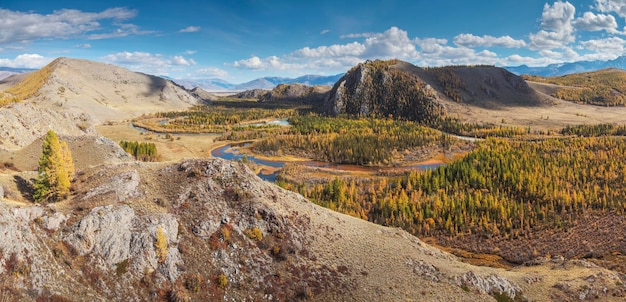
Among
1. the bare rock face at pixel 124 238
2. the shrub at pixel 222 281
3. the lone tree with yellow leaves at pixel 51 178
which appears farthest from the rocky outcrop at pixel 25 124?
the shrub at pixel 222 281

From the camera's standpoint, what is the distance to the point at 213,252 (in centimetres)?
4672

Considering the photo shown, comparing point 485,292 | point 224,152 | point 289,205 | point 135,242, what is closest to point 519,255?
point 485,292

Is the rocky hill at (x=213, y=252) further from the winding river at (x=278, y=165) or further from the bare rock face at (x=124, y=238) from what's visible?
the winding river at (x=278, y=165)

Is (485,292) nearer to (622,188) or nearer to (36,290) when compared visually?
(36,290)

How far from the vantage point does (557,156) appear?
138000mm

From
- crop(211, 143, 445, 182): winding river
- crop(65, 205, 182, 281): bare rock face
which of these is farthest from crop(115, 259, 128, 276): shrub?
crop(211, 143, 445, 182): winding river

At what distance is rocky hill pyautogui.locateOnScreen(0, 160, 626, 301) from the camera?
126 feet

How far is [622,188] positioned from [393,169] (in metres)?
69.5

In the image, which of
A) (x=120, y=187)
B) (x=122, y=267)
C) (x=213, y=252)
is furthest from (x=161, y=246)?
(x=120, y=187)

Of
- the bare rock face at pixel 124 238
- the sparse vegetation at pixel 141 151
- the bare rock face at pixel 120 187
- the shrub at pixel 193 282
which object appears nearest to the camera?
the bare rock face at pixel 124 238

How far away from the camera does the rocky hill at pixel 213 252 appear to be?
38281mm

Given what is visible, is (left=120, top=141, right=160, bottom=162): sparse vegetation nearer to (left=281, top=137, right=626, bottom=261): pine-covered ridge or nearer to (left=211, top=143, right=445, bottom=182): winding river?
(left=211, top=143, right=445, bottom=182): winding river

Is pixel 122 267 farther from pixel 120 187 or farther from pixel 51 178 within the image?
pixel 51 178

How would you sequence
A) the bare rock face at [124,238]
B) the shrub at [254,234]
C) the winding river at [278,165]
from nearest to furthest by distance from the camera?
1. the bare rock face at [124,238]
2. the shrub at [254,234]
3. the winding river at [278,165]
